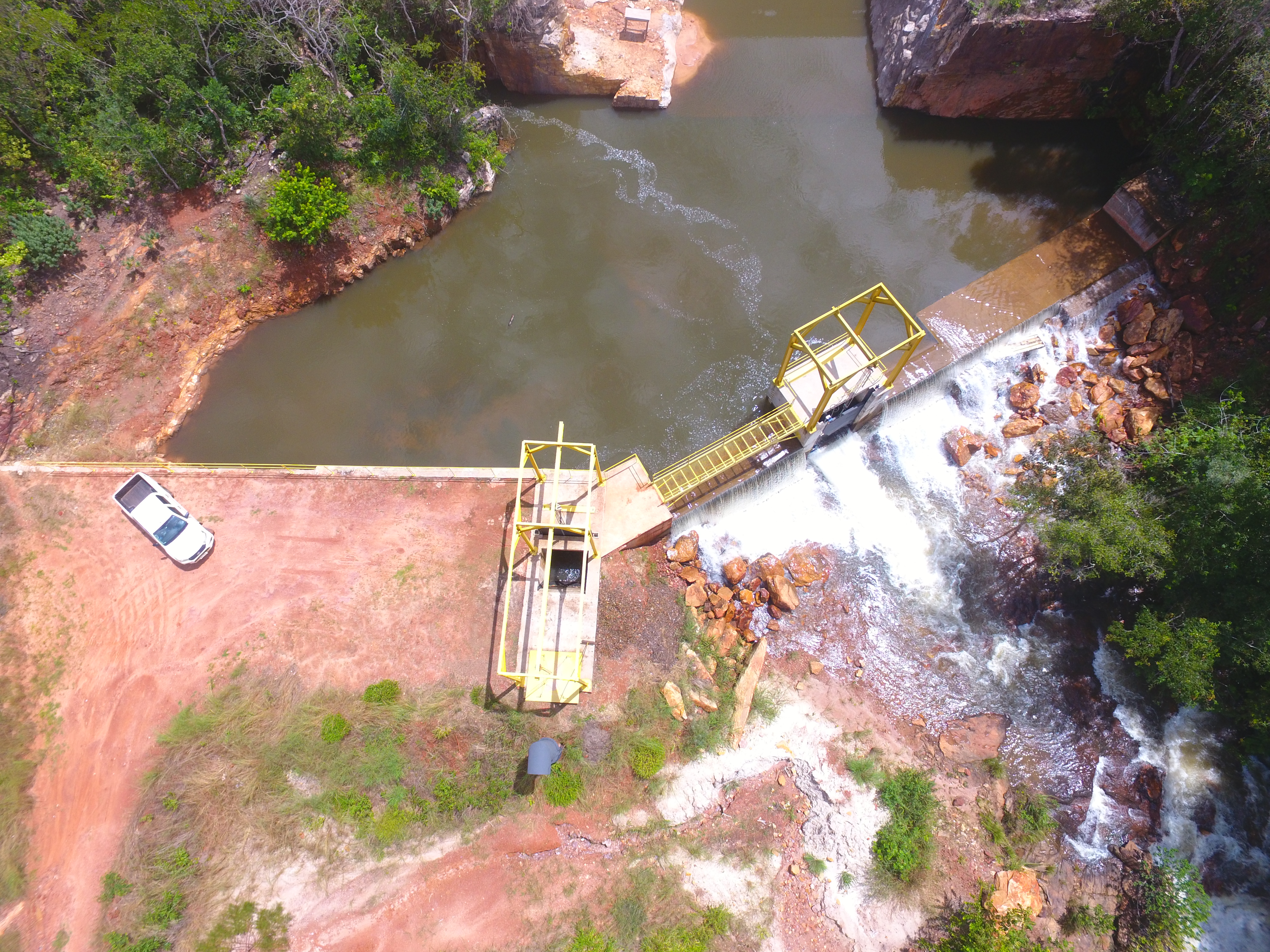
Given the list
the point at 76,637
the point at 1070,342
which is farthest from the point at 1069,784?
the point at 76,637

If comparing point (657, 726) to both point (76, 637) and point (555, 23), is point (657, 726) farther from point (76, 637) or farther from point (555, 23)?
point (555, 23)

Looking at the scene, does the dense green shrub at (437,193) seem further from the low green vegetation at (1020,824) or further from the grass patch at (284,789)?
the low green vegetation at (1020,824)

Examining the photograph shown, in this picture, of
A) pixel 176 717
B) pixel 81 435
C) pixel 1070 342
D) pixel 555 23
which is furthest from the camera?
pixel 555 23

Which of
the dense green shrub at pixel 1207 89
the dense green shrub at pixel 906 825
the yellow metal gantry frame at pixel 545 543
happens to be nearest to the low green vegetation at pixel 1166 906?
the dense green shrub at pixel 906 825

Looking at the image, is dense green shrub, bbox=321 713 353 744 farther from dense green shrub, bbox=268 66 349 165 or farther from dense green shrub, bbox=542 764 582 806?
dense green shrub, bbox=268 66 349 165

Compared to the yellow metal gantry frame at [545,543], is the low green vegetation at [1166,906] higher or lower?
lower

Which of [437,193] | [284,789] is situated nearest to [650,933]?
[284,789]

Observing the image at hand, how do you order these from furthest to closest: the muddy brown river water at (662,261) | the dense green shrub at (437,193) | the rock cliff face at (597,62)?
the rock cliff face at (597,62) → the dense green shrub at (437,193) → the muddy brown river water at (662,261)
